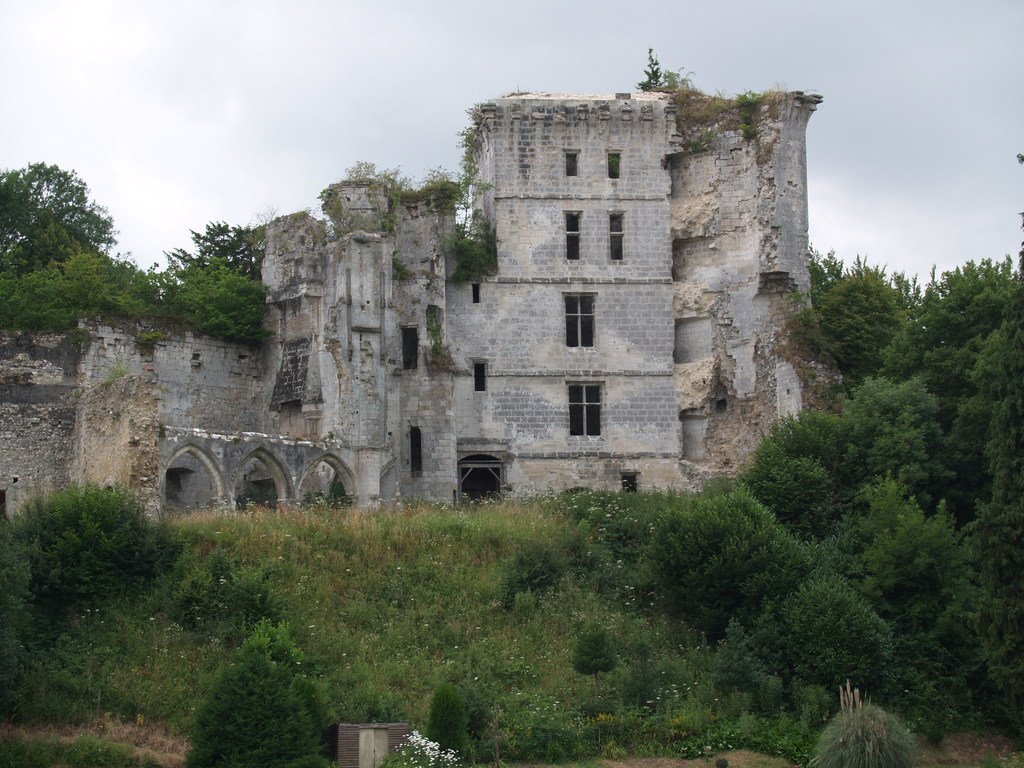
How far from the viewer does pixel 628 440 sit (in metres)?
39.8

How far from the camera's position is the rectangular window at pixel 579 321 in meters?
40.3

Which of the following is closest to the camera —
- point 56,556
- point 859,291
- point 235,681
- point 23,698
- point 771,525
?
point 235,681

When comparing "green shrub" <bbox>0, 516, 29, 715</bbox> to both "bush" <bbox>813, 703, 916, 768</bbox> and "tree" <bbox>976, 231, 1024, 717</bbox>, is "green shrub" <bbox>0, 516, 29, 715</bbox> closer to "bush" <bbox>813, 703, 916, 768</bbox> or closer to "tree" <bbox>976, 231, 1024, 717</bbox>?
"bush" <bbox>813, 703, 916, 768</bbox>

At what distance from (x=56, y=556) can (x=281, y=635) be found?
15.8 ft

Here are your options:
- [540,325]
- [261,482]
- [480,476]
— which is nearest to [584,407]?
[540,325]

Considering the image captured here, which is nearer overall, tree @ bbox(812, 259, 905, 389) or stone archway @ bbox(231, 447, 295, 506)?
stone archway @ bbox(231, 447, 295, 506)

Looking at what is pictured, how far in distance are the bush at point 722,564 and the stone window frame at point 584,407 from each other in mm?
9870

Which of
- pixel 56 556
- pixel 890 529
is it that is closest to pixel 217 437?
pixel 56 556

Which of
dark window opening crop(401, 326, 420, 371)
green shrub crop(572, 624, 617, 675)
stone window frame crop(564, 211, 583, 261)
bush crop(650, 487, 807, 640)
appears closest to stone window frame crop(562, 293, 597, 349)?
stone window frame crop(564, 211, 583, 261)

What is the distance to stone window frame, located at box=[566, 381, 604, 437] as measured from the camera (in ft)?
131

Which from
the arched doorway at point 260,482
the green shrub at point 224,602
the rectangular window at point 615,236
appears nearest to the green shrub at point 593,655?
the green shrub at point 224,602

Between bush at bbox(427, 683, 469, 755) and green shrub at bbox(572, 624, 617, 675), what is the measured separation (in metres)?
3.11

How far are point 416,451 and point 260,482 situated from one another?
3.63m

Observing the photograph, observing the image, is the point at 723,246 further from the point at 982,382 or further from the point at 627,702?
the point at 627,702
